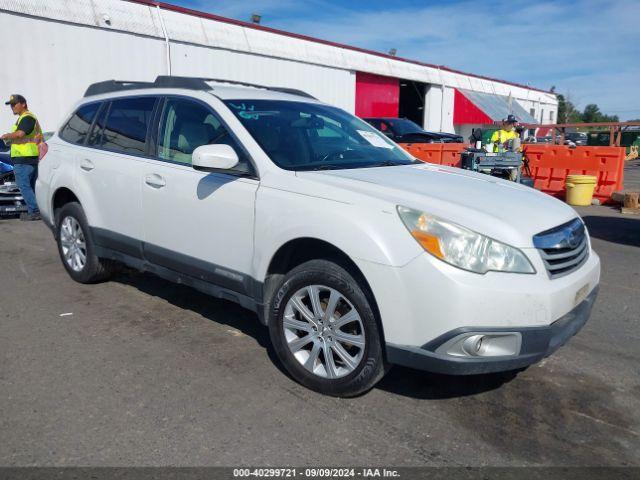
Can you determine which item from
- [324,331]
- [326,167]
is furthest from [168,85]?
[324,331]

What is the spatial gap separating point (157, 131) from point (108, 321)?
5.03 feet

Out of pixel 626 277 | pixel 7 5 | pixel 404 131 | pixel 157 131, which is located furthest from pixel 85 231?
pixel 404 131

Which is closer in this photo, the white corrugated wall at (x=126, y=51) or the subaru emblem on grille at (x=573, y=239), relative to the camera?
the subaru emblem on grille at (x=573, y=239)

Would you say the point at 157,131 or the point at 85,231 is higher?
the point at 157,131

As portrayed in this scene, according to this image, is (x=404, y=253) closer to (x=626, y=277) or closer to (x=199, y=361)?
(x=199, y=361)

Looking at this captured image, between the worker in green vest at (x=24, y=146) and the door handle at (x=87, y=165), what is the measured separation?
165 inches

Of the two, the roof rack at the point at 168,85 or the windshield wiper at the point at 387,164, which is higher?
the roof rack at the point at 168,85

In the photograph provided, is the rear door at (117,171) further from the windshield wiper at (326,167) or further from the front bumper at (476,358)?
the front bumper at (476,358)

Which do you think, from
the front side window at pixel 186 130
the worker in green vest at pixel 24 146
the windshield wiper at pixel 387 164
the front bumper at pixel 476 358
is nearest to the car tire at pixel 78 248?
the front side window at pixel 186 130

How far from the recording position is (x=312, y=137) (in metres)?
4.05

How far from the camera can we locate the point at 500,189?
3.57 metres

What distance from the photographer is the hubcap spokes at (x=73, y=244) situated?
5.20m

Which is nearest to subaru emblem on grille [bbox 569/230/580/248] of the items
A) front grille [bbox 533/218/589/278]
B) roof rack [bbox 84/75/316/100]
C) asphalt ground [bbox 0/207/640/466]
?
front grille [bbox 533/218/589/278]

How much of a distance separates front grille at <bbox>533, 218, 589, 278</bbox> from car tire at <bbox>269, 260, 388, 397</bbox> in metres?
0.93
